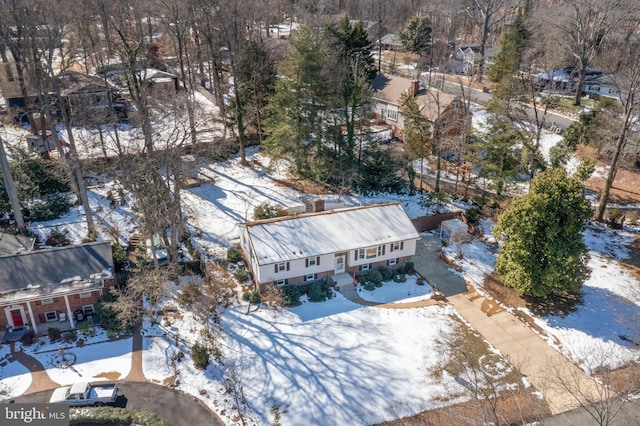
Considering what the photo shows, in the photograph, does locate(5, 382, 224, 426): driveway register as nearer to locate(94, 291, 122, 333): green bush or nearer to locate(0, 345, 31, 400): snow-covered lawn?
locate(0, 345, 31, 400): snow-covered lawn

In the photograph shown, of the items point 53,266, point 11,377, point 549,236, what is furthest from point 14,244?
point 549,236

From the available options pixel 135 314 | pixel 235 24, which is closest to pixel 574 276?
pixel 135 314

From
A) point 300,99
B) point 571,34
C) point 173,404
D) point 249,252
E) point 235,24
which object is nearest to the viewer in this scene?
point 173,404

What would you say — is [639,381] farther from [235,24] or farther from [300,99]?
[235,24]

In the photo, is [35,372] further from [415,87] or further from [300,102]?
[415,87]

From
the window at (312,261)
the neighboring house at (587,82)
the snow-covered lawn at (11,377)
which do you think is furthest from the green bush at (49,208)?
the neighboring house at (587,82)

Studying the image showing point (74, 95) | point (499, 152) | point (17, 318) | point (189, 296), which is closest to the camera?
point (17, 318)

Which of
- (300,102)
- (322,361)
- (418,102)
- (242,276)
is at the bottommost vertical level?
(322,361)
